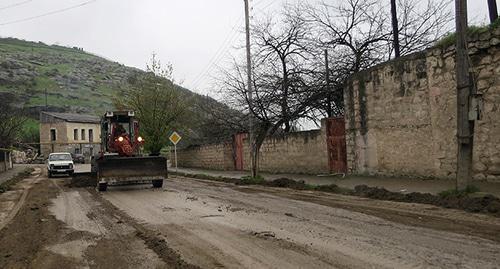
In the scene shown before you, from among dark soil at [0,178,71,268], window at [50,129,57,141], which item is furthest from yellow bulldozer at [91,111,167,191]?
window at [50,129,57,141]

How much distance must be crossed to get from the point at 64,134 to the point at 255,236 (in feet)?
276

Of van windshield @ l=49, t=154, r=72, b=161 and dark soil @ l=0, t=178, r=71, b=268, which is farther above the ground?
van windshield @ l=49, t=154, r=72, b=161

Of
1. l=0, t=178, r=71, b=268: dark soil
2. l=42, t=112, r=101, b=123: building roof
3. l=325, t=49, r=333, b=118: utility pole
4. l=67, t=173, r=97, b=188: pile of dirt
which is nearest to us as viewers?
l=0, t=178, r=71, b=268: dark soil

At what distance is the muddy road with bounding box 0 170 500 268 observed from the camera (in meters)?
6.66

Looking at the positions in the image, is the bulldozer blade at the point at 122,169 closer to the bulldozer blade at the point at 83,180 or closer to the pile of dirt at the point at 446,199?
the bulldozer blade at the point at 83,180

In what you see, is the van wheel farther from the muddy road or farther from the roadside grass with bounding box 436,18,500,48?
the roadside grass with bounding box 436,18,500,48

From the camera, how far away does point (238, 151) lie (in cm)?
3459

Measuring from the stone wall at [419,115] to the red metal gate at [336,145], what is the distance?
0.80m

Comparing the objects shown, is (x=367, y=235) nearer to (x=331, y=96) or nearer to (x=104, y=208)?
(x=104, y=208)

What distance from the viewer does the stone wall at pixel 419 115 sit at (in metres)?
14.0

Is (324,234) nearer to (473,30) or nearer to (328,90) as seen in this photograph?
(473,30)

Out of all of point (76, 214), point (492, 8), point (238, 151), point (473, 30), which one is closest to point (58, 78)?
point (238, 151)

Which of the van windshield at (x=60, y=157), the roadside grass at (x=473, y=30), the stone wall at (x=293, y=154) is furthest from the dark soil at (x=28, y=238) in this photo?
the van windshield at (x=60, y=157)

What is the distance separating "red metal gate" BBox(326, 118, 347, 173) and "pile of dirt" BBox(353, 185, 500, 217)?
7.03m
